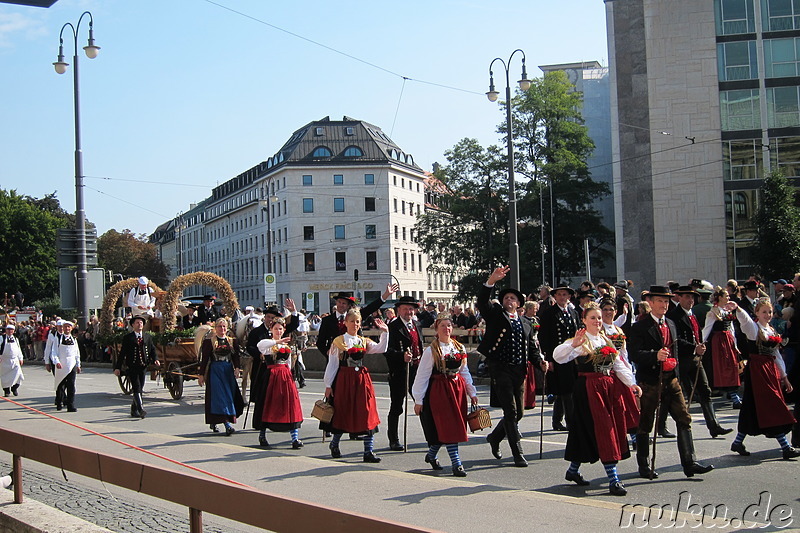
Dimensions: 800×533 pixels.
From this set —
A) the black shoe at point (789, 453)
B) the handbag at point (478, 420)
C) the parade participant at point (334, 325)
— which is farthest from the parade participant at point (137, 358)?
the black shoe at point (789, 453)

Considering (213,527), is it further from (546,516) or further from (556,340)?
(556,340)

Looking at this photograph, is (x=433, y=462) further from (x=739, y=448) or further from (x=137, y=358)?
(x=137, y=358)

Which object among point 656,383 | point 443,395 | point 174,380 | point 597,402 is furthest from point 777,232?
point 597,402

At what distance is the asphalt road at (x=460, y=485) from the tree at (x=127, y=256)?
85.2 meters

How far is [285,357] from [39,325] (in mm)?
32743

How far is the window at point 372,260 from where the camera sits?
279 ft

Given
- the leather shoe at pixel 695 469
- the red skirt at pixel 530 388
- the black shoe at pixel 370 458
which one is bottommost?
the black shoe at pixel 370 458

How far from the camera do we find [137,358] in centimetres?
1566

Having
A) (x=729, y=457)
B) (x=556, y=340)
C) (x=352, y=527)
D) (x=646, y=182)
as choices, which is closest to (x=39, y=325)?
(x=646, y=182)

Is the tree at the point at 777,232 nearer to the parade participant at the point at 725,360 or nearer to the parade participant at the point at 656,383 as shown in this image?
the parade participant at the point at 725,360

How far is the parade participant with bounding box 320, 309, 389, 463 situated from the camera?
405 inches

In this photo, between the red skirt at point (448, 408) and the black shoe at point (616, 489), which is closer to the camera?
the black shoe at point (616, 489)

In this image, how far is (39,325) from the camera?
133 feet

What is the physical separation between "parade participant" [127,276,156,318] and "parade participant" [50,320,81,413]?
129 inches
